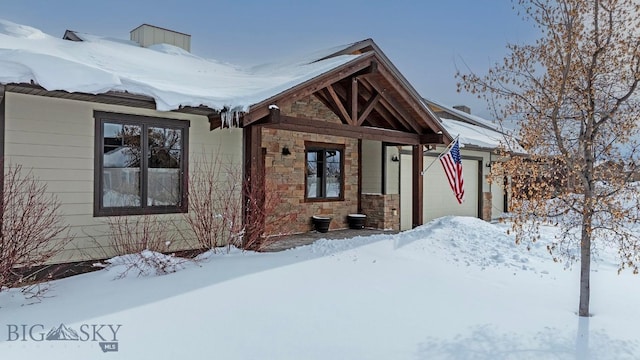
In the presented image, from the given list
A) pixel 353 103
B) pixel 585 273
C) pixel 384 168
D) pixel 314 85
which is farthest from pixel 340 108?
pixel 585 273

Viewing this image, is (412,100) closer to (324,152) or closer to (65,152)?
(324,152)

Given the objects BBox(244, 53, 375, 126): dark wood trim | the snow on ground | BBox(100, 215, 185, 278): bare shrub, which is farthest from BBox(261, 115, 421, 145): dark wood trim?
BBox(100, 215, 185, 278): bare shrub

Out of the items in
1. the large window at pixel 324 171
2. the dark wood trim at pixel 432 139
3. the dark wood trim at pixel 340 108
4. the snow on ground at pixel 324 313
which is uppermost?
the dark wood trim at pixel 340 108

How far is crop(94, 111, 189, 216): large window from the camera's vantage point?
6.45m

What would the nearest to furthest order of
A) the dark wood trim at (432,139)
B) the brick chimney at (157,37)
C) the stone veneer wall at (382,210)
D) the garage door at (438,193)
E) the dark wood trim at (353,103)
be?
1. the dark wood trim at (353,103)
2. the dark wood trim at (432,139)
3. the brick chimney at (157,37)
4. the stone veneer wall at (382,210)
5. the garage door at (438,193)

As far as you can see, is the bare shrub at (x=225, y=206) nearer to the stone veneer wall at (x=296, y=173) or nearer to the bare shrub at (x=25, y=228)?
the bare shrub at (x=25, y=228)

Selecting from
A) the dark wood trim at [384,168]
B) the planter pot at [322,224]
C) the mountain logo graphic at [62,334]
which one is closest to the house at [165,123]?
the planter pot at [322,224]

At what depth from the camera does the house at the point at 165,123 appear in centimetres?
573

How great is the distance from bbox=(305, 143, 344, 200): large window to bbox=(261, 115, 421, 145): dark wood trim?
204cm

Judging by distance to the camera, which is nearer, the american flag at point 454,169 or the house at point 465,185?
the american flag at point 454,169

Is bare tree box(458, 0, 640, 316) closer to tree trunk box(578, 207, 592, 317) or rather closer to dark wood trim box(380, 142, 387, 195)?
tree trunk box(578, 207, 592, 317)

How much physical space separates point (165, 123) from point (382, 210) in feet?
20.3

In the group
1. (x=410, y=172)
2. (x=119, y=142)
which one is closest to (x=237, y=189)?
(x=119, y=142)

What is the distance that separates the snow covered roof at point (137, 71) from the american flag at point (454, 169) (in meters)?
2.93
